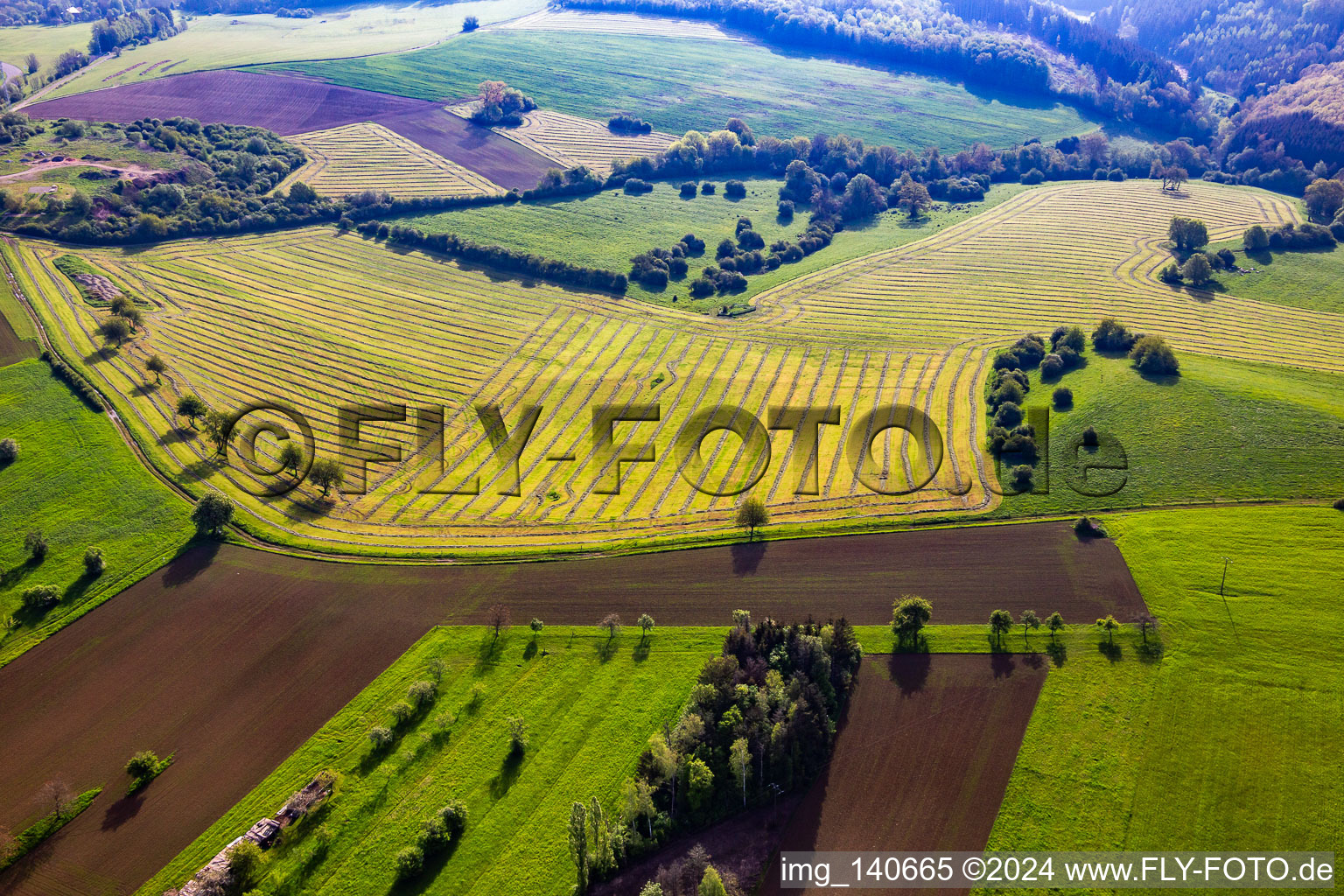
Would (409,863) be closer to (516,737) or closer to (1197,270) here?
(516,737)

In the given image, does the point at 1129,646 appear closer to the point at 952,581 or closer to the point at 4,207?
the point at 952,581

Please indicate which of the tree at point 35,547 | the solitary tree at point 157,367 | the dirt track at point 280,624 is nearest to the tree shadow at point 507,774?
the dirt track at point 280,624

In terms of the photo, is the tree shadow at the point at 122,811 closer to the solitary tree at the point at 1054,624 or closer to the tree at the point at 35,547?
the tree at the point at 35,547

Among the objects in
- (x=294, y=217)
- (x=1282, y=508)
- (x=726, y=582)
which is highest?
(x=294, y=217)

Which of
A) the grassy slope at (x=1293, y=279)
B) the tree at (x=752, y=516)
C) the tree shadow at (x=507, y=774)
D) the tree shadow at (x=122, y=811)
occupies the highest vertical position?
the grassy slope at (x=1293, y=279)

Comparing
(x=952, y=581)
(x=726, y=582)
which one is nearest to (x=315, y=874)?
(x=726, y=582)
